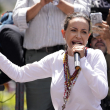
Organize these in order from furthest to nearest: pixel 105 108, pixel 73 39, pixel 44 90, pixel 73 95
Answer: pixel 105 108 → pixel 44 90 → pixel 73 39 → pixel 73 95

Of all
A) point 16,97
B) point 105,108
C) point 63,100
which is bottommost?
point 105,108

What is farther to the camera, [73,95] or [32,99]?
[32,99]

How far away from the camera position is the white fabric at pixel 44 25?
320 centimetres

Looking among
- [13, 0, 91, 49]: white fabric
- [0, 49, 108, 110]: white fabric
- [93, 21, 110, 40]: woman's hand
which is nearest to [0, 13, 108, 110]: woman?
[0, 49, 108, 110]: white fabric

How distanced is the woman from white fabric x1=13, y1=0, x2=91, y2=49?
642mm

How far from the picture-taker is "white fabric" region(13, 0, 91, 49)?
3.20 meters

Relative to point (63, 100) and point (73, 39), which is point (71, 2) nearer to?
point (73, 39)

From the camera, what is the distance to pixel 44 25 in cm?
324

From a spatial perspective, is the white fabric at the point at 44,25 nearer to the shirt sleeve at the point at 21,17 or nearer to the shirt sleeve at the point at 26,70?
the shirt sleeve at the point at 21,17

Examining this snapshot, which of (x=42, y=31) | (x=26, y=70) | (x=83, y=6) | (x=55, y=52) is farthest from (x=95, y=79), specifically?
(x=83, y=6)

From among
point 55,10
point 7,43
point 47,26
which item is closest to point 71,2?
point 55,10

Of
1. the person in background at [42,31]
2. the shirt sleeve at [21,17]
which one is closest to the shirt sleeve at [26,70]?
the person in background at [42,31]

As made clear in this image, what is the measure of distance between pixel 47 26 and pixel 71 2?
0.47 metres

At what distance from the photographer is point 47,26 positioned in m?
3.24
